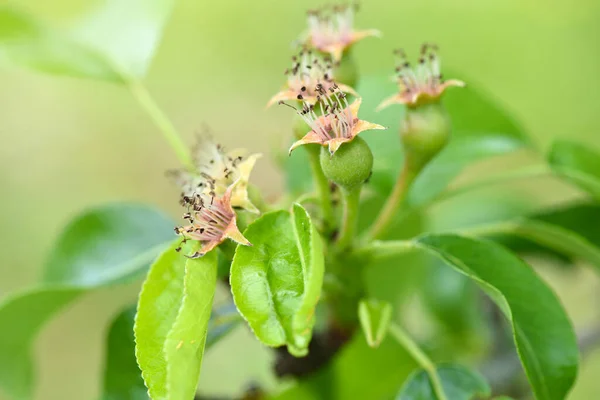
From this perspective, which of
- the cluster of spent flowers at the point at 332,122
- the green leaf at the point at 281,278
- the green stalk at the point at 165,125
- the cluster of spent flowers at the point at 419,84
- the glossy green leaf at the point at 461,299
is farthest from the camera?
the glossy green leaf at the point at 461,299

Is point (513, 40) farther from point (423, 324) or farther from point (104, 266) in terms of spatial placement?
point (104, 266)

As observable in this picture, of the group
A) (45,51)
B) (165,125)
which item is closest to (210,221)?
(165,125)

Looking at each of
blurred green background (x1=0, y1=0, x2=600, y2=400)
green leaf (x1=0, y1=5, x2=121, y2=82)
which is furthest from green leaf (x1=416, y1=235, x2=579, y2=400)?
blurred green background (x1=0, y1=0, x2=600, y2=400)

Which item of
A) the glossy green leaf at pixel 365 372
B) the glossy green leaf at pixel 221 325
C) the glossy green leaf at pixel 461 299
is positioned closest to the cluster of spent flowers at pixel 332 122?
the glossy green leaf at pixel 221 325

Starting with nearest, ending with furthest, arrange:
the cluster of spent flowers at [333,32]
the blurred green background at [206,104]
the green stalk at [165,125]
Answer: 1. the cluster of spent flowers at [333,32]
2. the green stalk at [165,125]
3. the blurred green background at [206,104]

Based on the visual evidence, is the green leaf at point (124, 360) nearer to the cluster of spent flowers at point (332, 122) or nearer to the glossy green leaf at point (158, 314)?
the glossy green leaf at point (158, 314)

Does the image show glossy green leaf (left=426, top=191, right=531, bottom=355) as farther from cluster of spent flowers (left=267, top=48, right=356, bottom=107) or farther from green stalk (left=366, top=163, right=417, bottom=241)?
cluster of spent flowers (left=267, top=48, right=356, bottom=107)
